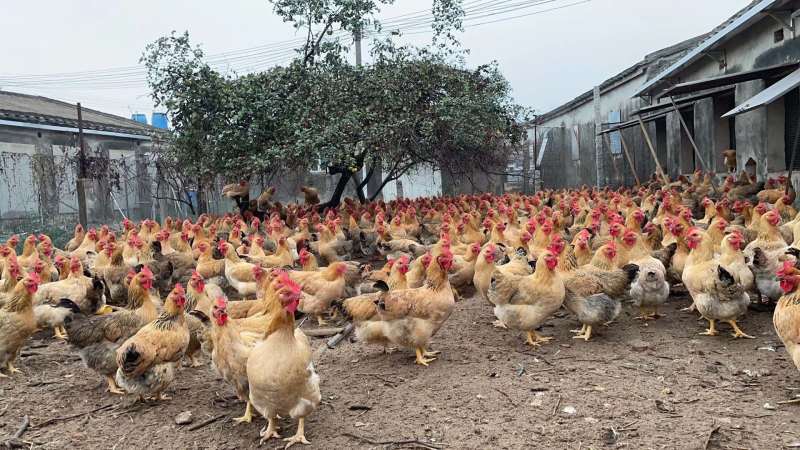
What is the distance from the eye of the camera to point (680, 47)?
18.3 metres

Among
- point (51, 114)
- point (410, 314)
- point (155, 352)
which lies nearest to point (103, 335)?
point (155, 352)

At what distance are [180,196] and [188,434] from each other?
47.8 ft

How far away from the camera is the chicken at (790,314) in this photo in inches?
160

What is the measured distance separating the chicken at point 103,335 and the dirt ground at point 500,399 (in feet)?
0.98

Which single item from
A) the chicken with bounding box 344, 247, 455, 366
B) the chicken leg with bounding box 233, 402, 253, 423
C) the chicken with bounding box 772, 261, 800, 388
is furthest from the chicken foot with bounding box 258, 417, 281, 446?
the chicken with bounding box 772, 261, 800, 388

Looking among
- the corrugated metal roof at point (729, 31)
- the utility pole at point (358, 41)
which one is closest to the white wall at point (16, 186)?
the utility pole at point (358, 41)

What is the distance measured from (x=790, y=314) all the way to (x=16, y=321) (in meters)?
6.89

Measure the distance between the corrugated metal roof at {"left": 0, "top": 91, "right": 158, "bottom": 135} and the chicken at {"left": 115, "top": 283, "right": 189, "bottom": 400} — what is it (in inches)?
455

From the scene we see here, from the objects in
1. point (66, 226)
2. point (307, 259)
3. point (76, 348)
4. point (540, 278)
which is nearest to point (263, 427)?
point (76, 348)

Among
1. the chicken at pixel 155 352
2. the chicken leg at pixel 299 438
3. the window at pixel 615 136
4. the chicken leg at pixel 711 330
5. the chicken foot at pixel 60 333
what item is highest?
the window at pixel 615 136

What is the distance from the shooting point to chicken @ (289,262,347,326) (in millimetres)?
6871

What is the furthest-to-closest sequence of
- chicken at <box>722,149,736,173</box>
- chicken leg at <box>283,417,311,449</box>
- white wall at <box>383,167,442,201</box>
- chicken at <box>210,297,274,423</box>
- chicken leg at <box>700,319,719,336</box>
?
white wall at <box>383,167,442,201</box>
chicken at <box>722,149,736,173</box>
chicken leg at <box>700,319,719,336</box>
chicken at <box>210,297,274,423</box>
chicken leg at <box>283,417,311,449</box>

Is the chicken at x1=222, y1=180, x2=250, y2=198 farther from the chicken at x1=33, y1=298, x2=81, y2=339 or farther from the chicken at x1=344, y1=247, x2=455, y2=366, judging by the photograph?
the chicken at x1=344, y1=247, x2=455, y2=366

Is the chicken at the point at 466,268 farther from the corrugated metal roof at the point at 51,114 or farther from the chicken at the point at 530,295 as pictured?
the corrugated metal roof at the point at 51,114
